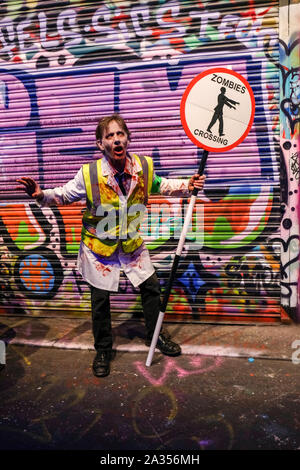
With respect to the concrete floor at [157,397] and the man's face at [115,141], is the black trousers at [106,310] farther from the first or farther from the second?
the man's face at [115,141]

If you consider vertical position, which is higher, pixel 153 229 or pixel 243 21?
pixel 243 21

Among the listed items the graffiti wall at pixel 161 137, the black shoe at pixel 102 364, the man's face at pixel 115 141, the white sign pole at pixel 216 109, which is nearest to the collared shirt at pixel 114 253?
the man's face at pixel 115 141

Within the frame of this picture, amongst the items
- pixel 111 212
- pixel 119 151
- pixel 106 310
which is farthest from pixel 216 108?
pixel 106 310

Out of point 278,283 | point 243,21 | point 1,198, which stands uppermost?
point 243,21

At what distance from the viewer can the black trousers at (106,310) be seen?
3518 millimetres

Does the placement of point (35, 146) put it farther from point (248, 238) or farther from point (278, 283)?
point (278, 283)

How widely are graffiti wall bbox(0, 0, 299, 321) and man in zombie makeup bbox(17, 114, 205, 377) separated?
1.03 metres

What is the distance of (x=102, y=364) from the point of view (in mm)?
3410

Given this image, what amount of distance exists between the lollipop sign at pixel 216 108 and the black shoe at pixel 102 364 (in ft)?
6.73

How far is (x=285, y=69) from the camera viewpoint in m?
4.18

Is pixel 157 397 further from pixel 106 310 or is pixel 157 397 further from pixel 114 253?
pixel 114 253

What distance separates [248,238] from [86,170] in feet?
6.85

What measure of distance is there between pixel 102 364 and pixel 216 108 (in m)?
2.41
